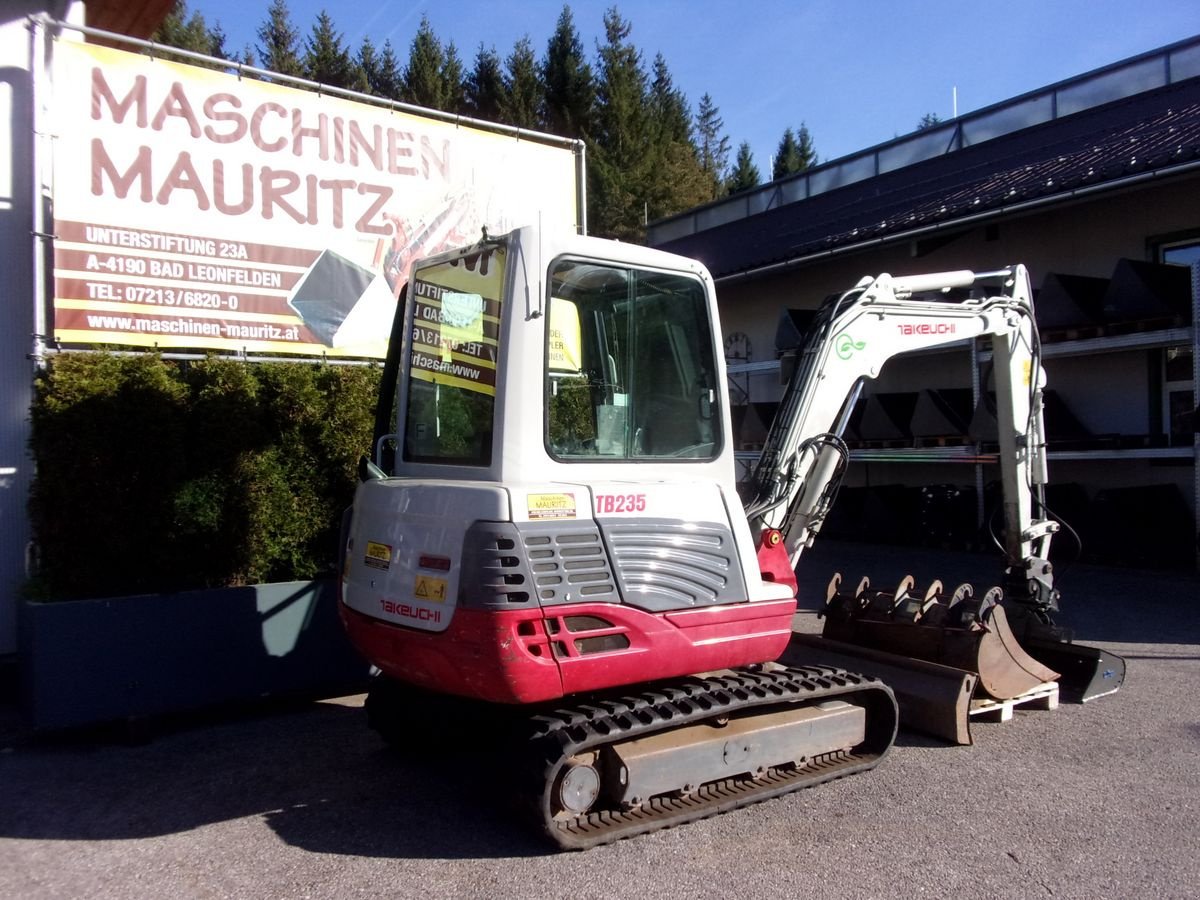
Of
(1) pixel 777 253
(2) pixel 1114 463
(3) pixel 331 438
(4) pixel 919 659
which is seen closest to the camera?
(4) pixel 919 659

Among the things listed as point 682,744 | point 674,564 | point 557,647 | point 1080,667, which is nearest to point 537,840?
point 682,744

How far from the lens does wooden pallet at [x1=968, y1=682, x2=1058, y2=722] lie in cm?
579

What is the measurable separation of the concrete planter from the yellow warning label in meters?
2.57

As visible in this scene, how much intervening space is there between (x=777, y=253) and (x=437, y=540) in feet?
48.6

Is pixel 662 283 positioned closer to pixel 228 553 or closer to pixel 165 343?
pixel 228 553

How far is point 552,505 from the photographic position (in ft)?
13.5

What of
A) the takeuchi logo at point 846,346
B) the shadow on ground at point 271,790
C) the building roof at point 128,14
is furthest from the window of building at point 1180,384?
the building roof at point 128,14

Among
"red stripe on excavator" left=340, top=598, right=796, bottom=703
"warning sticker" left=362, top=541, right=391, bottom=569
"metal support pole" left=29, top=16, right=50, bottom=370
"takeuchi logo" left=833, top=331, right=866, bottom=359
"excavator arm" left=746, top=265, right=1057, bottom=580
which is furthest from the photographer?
"metal support pole" left=29, top=16, right=50, bottom=370

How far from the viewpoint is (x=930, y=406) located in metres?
13.8

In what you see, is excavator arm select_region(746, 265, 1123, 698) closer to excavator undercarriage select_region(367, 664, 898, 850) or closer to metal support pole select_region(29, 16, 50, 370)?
excavator undercarriage select_region(367, 664, 898, 850)

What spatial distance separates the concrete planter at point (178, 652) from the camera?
5.71 meters

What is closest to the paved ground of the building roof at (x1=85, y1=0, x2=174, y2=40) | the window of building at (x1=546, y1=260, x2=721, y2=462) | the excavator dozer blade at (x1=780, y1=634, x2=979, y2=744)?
the excavator dozer blade at (x1=780, y1=634, x2=979, y2=744)

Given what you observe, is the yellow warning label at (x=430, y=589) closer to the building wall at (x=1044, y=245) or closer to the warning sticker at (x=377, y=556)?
the warning sticker at (x=377, y=556)

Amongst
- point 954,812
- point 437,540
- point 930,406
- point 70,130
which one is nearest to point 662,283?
point 437,540
